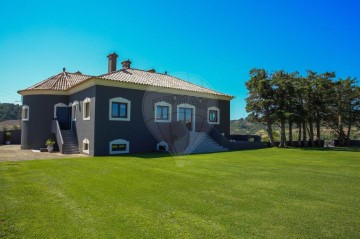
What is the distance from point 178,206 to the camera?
5273mm

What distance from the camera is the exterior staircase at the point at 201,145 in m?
19.4

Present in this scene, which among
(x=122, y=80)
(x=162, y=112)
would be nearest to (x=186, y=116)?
(x=162, y=112)

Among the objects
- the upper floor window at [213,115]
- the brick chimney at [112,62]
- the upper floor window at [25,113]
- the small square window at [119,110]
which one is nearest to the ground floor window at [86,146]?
the small square window at [119,110]

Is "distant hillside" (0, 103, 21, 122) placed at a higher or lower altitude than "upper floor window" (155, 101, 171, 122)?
higher

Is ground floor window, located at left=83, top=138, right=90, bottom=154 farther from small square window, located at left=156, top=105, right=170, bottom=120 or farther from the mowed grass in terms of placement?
the mowed grass

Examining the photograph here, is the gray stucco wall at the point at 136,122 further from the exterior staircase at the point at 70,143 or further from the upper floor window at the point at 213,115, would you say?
the exterior staircase at the point at 70,143

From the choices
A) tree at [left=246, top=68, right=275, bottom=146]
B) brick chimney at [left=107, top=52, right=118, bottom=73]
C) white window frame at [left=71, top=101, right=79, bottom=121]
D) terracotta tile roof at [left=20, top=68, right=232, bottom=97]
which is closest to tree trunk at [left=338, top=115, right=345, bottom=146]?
tree at [left=246, top=68, right=275, bottom=146]

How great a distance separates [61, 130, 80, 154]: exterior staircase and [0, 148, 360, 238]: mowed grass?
9.40m

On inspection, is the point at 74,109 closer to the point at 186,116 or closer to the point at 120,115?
the point at 120,115

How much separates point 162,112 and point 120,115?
3597mm

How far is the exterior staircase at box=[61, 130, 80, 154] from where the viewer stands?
58.9 ft

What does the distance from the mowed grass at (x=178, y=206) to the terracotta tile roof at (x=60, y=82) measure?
14274mm

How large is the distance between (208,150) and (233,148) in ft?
8.56

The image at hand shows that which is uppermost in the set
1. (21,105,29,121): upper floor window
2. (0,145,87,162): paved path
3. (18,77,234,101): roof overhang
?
(18,77,234,101): roof overhang
